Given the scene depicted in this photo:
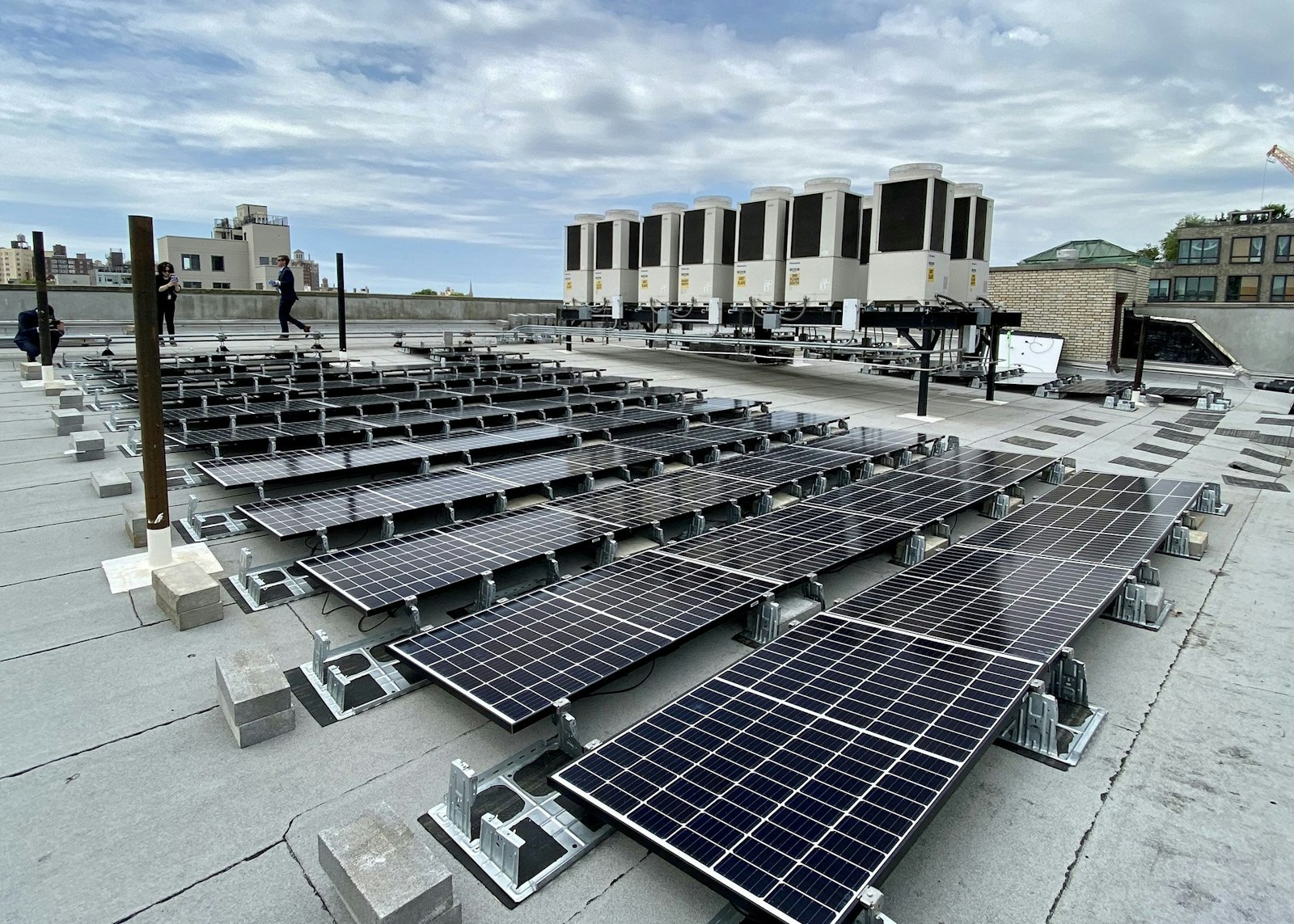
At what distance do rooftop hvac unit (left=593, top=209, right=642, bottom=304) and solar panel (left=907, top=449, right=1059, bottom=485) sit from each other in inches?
622

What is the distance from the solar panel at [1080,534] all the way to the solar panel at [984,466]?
107 centimetres

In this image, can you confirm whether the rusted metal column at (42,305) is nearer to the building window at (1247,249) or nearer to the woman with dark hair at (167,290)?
the woman with dark hair at (167,290)

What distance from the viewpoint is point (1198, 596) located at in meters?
6.16

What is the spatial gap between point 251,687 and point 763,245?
1731cm

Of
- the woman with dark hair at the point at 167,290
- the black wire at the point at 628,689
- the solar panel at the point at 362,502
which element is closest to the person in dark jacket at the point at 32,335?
the woman with dark hair at the point at 167,290

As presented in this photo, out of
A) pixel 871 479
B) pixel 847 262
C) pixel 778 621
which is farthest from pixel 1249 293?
pixel 778 621

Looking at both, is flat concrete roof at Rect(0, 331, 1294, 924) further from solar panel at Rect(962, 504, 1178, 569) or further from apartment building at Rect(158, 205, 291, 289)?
apartment building at Rect(158, 205, 291, 289)

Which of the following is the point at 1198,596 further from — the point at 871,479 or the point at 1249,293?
the point at 1249,293

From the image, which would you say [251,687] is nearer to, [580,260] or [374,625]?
[374,625]

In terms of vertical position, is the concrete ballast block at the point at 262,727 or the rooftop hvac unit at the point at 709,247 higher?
the rooftop hvac unit at the point at 709,247

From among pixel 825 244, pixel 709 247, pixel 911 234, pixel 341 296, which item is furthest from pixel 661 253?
pixel 341 296

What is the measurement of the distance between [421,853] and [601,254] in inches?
939

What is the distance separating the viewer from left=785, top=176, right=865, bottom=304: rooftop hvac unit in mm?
17203

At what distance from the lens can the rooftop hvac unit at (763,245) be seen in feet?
61.3
